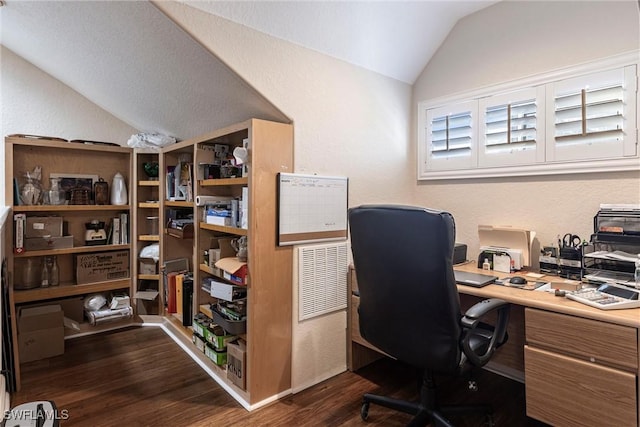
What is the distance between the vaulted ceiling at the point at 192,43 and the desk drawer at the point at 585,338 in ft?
Result: 5.48

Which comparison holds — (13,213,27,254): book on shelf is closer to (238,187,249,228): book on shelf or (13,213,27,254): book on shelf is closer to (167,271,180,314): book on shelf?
(167,271,180,314): book on shelf

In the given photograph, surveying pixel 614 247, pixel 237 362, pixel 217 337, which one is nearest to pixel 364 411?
pixel 237 362

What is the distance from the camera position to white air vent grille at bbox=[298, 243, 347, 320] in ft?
7.09

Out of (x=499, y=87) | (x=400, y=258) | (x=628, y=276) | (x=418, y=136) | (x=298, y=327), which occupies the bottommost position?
(x=298, y=327)

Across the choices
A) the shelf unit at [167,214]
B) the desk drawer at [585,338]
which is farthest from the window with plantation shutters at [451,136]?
the shelf unit at [167,214]

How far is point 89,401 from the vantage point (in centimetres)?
205

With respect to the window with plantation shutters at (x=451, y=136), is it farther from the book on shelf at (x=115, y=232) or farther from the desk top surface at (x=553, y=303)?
the book on shelf at (x=115, y=232)

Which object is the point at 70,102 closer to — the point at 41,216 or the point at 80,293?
the point at 41,216

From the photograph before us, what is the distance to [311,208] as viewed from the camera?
2.18 m

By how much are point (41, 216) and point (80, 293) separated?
2.40ft

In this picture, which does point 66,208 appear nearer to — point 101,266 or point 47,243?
point 47,243

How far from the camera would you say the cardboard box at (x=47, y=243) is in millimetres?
2783

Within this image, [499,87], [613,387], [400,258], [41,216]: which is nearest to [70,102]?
[41,216]

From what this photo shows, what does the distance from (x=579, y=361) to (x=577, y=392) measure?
0.42 ft
